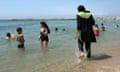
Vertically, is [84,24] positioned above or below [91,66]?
above

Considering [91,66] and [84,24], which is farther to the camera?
[84,24]

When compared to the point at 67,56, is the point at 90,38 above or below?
above

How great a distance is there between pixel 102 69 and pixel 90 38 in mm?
1575

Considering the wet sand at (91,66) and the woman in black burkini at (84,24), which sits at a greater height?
the woman in black burkini at (84,24)

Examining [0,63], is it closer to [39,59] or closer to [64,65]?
[39,59]

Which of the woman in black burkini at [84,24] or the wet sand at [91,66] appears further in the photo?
the woman in black burkini at [84,24]

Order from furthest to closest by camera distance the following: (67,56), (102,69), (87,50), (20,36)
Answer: (20,36) → (67,56) → (87,50) → (102,69)

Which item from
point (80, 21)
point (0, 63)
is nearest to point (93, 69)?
point (80, 21)

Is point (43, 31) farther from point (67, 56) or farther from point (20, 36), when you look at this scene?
point (67, 56)

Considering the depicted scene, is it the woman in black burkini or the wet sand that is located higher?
the woman in black burkini

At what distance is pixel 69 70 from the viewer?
7.22m

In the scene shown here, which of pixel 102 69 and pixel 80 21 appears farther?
pixel 80 21

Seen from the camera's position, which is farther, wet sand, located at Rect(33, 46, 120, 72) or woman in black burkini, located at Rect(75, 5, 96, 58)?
woman in black burkini, located at Rect(75, 5, 96, 58)

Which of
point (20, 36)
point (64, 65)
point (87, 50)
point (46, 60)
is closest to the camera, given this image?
point (64, 65)
